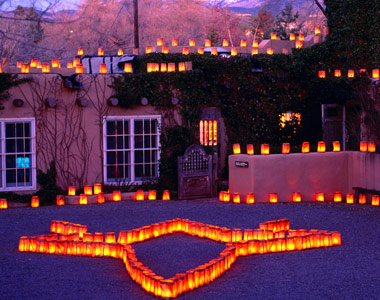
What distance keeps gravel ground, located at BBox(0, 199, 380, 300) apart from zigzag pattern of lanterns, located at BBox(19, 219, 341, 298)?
0.14 m

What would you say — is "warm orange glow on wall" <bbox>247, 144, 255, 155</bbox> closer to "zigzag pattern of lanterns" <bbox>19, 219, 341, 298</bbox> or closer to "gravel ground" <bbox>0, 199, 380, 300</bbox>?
"gravel ground" <bbox>0, 199, 380, 300</bbox>

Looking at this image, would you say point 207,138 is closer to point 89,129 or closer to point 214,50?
point 214,50

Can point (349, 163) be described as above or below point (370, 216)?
above

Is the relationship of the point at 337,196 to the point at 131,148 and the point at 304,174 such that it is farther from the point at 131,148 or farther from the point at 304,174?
the point at 131,148

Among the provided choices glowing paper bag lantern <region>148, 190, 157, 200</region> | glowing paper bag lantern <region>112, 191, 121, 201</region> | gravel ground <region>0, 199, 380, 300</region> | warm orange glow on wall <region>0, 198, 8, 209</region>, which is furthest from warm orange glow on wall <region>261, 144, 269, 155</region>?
warm orange glow on wall <region>0, 198, 8, 209</region>

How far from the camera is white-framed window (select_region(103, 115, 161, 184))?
14305mm

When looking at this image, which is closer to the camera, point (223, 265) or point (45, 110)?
point (223, 265)

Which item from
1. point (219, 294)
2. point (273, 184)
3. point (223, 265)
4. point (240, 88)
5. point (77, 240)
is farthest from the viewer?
point (240, 88)

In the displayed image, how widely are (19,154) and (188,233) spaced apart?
18.8ft

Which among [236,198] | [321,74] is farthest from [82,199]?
[321,74]

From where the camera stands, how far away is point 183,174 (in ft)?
45.0

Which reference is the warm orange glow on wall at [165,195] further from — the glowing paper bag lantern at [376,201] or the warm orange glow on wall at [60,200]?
the glowing paper bag lantern at [376,201]

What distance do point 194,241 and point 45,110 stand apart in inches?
242

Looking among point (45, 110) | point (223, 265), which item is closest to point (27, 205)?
point (45, 110)
